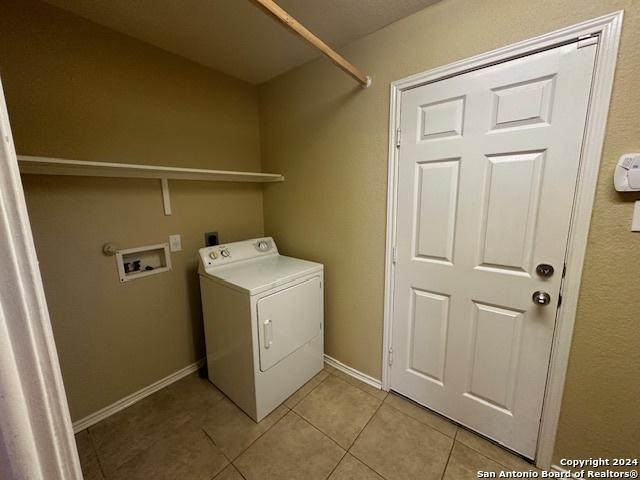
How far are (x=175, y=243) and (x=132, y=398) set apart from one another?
110 centimetres

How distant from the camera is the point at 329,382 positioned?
194 centimetres

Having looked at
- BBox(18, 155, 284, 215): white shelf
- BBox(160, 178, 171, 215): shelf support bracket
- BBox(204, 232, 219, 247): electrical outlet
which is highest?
BBox(18, 155, 284, 215): white shelf

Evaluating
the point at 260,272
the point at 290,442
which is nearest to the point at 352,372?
the point at 290,442

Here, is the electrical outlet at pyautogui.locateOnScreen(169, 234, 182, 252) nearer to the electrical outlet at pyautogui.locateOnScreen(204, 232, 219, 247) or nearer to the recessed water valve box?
the recessed water valve box

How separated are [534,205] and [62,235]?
248 centimetres

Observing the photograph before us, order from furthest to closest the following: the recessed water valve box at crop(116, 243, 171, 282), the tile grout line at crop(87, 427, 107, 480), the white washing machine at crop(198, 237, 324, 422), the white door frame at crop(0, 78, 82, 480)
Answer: the recessed water valve box at crop(116, 243, 171, 282) < the white washing machine at crop(198, 237, 324, 422) < the tile grout line at crop(87, 427, 107, 480) < the white door frame at crop(0, 78, 82, 480)

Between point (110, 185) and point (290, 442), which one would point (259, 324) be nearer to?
point (290, 442)

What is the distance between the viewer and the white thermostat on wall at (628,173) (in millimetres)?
977

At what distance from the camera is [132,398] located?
5.74 ft

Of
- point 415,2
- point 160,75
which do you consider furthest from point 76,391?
point 415,2

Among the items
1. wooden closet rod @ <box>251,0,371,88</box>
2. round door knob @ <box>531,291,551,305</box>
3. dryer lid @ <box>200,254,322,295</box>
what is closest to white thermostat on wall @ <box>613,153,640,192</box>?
round door knob @ <box>531,291,551,305</box>

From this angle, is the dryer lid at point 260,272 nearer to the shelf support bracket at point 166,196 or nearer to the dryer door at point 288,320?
the dryer door at point 288,320
